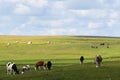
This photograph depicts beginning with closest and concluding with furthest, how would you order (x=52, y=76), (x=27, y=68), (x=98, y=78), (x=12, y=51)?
(x=98, y=78), (x=52, y=76), (x=27, y=68), (x=12, y=51)

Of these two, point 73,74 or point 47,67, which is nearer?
point 73,74

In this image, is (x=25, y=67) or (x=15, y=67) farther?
(x=25, y=67)

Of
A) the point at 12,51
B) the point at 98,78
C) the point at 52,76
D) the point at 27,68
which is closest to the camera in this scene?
the point at 98,78

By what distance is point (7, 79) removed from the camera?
138 feet

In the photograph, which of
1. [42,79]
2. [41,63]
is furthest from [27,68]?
[42,79]

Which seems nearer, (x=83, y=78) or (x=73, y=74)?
(x=83, y=78)

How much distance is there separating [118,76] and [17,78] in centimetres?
1017

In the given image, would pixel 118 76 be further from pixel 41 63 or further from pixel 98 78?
pixel 41 63

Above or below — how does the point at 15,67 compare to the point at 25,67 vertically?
above

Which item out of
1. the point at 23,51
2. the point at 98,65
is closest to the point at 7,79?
the point at 98,65

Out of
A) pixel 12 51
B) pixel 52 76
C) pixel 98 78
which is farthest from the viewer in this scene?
pixel 12 51

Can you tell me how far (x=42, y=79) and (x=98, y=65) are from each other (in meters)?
15.5

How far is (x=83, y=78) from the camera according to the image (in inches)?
1586

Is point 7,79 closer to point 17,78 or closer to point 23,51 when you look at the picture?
point 17,78
